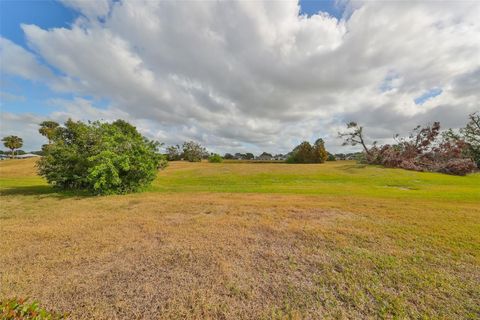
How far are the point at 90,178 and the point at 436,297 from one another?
15588 millimetres

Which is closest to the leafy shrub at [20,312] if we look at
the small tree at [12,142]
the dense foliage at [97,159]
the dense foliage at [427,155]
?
the dense foliage at [97,159]

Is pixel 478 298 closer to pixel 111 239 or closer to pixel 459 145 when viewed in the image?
pixel 111 239

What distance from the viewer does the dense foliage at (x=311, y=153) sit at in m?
52.2

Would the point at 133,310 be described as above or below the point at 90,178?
below

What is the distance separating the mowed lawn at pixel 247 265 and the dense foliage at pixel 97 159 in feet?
17.5

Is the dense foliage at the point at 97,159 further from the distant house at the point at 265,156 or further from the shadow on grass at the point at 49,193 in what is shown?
the distant house at the point at 265,156

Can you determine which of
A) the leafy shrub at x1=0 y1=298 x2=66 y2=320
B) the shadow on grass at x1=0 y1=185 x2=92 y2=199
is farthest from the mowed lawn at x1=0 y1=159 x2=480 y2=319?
the shadow on grass at x1=0 y1=185 x2=92 y2=199

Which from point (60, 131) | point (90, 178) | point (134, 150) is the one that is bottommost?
point (90, 178)

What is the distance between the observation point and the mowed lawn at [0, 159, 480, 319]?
3359 millimetres

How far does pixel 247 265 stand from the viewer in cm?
461

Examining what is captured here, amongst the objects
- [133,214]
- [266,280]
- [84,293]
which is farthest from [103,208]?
[266,280]

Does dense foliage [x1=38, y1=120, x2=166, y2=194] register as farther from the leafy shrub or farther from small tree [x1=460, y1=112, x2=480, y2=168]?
small tree [x1=460, y1=112, x2=480, y2=168]

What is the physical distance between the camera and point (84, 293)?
144 inches

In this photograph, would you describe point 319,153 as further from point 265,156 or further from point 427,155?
point 265,156
